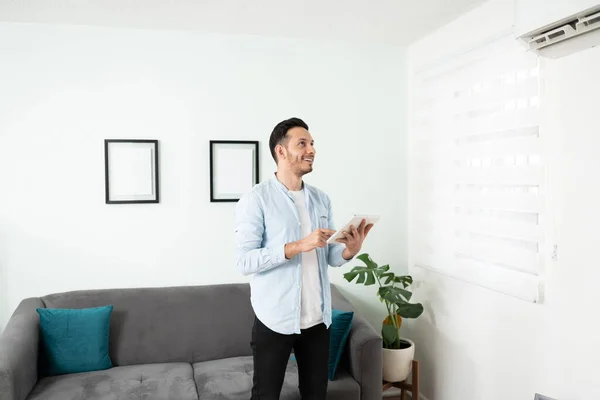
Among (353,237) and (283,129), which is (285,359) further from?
(283,129)

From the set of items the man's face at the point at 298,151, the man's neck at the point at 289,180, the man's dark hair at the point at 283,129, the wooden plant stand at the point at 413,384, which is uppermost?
the man's dark hair at the point at 283,129

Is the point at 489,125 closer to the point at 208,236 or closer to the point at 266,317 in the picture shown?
the point at 266,317

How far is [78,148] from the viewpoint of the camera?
3357 millimetres

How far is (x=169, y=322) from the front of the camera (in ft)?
10.5

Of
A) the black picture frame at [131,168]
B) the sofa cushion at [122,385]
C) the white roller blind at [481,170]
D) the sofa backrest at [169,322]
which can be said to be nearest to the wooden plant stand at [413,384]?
the white roller blind at [481,170]

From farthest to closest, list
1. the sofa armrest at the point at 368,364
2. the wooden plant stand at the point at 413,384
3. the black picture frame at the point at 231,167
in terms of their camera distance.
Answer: the black picture frame at the point at 231,167, the wooden plant stand at the point at 413,384, the sofa armrest at the point at 368,364

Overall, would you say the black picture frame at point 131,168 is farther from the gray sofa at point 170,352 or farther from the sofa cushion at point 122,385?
the sofa cushion at point 122,385

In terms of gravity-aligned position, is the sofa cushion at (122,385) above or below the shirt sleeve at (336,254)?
below

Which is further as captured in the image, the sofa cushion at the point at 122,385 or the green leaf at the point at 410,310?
the green leaf at the point at 410,310

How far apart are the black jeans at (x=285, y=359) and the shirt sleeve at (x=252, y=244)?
0.84ft

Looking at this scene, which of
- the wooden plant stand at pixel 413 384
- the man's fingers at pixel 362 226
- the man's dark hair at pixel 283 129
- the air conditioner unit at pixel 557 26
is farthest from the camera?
the wooden plant stand at pixel 413 384

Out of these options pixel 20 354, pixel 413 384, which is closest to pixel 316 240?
pixel 20 354

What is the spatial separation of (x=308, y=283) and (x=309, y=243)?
0.80 ft

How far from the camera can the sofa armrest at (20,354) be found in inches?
93.6
